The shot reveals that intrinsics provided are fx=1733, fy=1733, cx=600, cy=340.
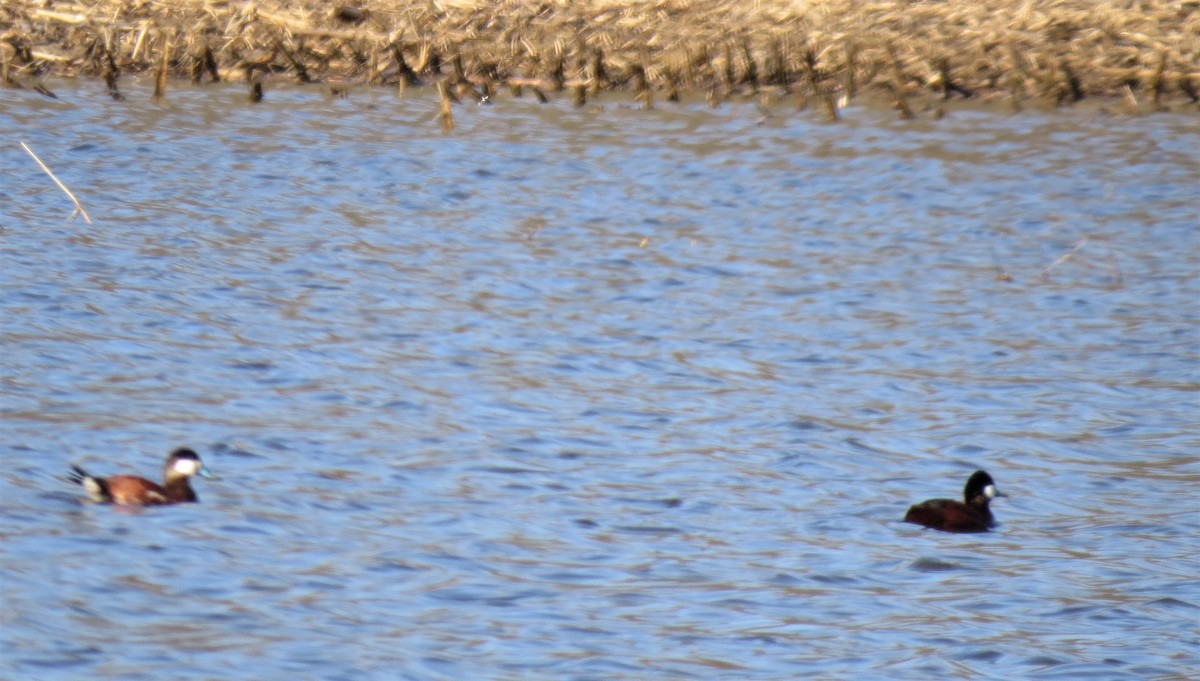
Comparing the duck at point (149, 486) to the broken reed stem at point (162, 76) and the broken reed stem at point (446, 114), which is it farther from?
the broken reed stem at point (162, 76)

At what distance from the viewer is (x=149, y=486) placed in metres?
7.35

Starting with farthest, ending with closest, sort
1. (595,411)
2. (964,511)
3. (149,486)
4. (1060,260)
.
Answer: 1. (1060,260)
2. (595,411)
3. (964,511)
4. (149,486)

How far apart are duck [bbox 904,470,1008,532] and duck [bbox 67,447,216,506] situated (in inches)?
127

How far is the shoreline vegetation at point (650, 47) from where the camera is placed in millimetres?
21750

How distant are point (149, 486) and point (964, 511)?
11.7 ft

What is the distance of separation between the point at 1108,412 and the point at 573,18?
14961 millimetres

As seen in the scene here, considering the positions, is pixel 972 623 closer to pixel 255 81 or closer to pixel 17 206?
pixel 17 206

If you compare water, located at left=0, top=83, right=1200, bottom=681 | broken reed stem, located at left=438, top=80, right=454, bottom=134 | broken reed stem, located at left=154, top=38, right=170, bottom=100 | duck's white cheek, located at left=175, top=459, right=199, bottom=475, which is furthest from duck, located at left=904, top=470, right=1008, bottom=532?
broken reed stem, located at left=154, top=38, right=170, bottom=100

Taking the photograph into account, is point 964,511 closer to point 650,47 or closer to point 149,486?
point 149,486

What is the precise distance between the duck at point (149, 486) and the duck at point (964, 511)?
10.6 ft

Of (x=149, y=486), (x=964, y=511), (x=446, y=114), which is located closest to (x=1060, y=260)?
(x=964, y=511)

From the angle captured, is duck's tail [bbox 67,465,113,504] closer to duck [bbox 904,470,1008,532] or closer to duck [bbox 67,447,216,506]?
duck [bbox 67,447,216,506]

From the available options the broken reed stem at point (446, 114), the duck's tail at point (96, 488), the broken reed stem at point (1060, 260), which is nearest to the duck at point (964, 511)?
the duck's tail at point (96, 488)

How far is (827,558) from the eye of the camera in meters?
7.39
